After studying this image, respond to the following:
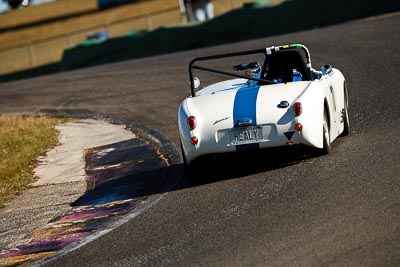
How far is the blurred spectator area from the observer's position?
4744 centimetres

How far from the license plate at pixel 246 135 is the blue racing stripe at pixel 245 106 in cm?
6

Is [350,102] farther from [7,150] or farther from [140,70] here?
[140,70]

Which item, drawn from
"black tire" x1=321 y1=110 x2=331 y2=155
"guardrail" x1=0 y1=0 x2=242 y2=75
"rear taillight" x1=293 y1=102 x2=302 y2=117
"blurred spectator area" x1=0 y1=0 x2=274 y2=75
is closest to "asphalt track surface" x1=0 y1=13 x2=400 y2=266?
"black tire" x1=321 y1=110 x2=331 y2=155

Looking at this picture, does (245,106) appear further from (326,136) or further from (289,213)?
(289,213)

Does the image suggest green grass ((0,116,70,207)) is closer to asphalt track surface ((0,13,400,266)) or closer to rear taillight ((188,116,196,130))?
asphalt track surface ((0,13,400,266))

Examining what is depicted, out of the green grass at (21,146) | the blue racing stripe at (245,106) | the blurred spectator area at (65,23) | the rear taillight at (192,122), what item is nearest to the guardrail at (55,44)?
the blurred spectator area at (65,23)

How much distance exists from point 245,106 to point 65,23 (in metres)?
52.0

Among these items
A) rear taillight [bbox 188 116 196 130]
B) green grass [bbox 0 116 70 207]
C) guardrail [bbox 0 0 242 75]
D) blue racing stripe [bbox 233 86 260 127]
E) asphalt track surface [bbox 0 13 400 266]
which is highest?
blue racing stripe [bbox 233 86 260 127]

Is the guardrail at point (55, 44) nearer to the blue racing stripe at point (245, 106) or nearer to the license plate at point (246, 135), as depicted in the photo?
the blue racing stripe at point (245, 106)

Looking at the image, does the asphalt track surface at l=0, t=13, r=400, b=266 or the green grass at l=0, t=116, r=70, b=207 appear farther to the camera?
the green grass at l=0, t=116, r=70, b=207

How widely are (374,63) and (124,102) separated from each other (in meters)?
5.00

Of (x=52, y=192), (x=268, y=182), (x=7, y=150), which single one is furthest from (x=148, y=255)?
(x=7, y=150)

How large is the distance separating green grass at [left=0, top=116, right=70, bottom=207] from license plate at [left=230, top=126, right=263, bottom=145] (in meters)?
2.94

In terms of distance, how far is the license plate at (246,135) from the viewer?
388 inches
